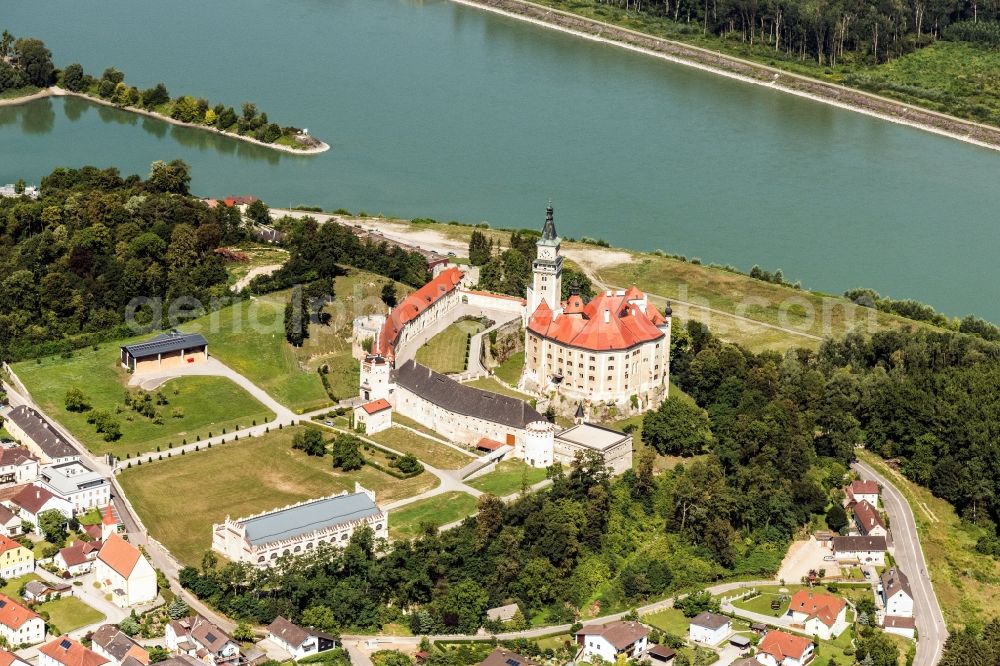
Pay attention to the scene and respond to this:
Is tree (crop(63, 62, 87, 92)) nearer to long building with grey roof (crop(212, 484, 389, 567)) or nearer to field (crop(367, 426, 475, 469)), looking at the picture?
field (crop(367, 426, 475, 469))

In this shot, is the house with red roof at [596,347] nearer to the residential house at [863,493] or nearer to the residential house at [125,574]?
the residential house at [863,493]

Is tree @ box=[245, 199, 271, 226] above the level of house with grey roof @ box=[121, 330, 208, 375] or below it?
above

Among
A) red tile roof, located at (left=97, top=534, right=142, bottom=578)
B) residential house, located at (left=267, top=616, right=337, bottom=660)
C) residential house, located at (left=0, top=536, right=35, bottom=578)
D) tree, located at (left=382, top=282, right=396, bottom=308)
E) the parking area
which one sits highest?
tree, located at (left=382, top=282, right=396, bottom=308)

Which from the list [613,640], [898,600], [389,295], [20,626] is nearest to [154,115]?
[389,295]

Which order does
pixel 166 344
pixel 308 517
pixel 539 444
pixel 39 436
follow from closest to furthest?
pixel 308 517 → pixel 39 436 → pixel 539 444 → pixel 166 344

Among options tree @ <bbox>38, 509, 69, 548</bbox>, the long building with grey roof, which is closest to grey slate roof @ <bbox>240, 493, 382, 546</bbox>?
the long building with grey roof

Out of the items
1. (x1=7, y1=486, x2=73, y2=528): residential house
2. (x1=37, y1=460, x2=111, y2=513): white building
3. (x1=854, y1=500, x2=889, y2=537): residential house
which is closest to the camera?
(x1=7, y1=486, x2=73, y2=528): residential house

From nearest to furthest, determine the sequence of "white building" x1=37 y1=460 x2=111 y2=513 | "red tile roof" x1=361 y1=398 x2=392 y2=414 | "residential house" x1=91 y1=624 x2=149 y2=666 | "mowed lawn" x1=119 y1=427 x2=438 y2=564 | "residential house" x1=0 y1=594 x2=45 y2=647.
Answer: "residential house" x1=91 y1=624 x2=149 y2=666 → "residential house" x1=0 y1=594 x2=45 y2=647 → "mowed lawn" x1=119 y1=427 x2=438 y2=564 → "white building" x1=37 y1=460 x2=111 y2=513 → "red tile roof" x1=361 y1=398 x2=392 y2=414

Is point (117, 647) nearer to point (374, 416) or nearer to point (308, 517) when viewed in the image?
point (308, 517)
